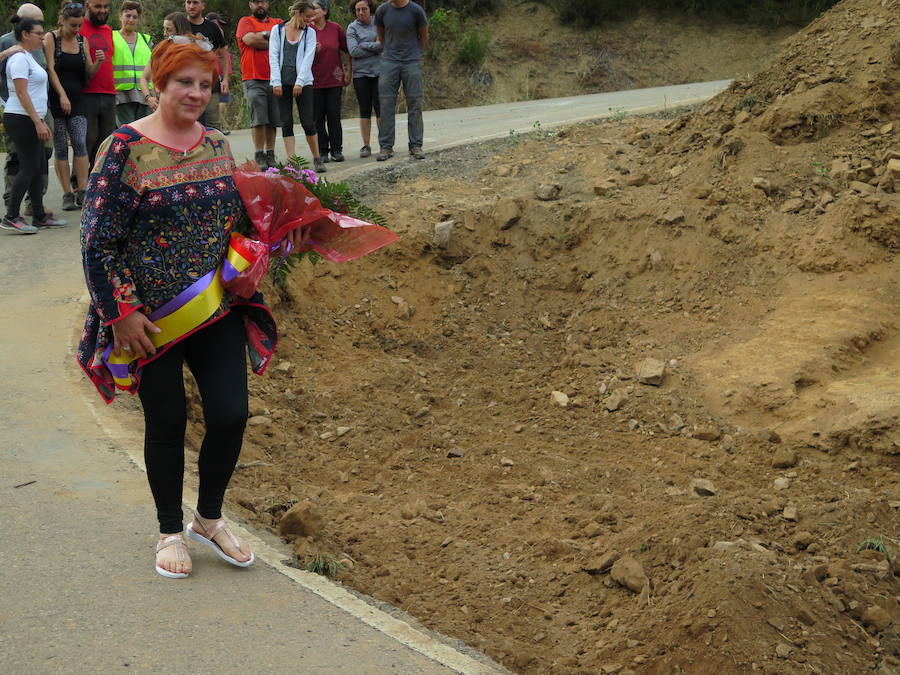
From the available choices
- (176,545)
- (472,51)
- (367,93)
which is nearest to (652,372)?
(176,545)

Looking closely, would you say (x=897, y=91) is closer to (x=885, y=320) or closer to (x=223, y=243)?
(x=885, y=320)

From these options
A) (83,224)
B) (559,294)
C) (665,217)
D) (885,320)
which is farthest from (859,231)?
(83,224)

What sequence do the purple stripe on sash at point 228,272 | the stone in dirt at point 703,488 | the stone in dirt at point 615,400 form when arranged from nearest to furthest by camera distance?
1. the purple stripe on sash at point 228,272
2. the stone in dirt at point 703,488
3. the stone in dirt at point 615,400

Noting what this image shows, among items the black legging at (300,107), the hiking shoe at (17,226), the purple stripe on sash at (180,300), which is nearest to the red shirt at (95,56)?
the hiking shoe at (17,226)

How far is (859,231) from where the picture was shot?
7.83 metres

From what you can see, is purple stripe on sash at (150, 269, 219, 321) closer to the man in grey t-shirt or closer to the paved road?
the paved road

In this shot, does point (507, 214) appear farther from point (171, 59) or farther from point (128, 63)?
point (171, 59)

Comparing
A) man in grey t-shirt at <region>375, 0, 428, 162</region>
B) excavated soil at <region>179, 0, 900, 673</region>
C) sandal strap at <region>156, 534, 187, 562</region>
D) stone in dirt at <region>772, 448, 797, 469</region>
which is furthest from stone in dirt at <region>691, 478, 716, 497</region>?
man in grey t-shirt at <region>375, 0, 428, 162</region>

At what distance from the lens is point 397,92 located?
446 inches

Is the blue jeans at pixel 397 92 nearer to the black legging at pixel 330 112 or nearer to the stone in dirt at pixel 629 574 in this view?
the black legging at pixel 330 112

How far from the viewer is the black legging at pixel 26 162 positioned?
9.06 meters

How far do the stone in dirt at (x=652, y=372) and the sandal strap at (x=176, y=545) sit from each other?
12.7 feet

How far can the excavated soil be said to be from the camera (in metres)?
4.27

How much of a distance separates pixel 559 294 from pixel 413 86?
12.6 feet
